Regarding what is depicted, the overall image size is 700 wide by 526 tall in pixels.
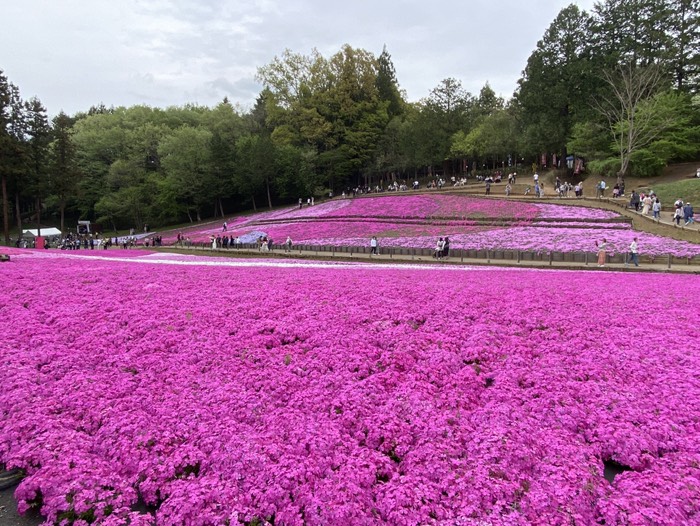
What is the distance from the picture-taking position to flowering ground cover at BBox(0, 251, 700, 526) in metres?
3.78

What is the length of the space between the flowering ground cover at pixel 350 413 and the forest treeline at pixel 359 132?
4303 cm

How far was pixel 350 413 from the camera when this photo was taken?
205 inches

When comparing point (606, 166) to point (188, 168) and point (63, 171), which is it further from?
point (63, 171)

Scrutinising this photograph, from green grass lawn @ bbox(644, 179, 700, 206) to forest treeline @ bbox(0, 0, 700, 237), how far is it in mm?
4784

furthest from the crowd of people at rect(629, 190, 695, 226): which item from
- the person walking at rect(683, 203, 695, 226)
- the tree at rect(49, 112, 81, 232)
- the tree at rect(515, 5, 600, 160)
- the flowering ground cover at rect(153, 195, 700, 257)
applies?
the tree at rect(49, 112, 81, 232)

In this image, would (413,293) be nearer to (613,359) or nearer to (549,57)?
(613,359)

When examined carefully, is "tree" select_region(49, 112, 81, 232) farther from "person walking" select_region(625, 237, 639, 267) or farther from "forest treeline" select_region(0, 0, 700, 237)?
"person walking" select_region(625, 237, 639, 267)

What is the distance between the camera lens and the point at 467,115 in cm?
6581

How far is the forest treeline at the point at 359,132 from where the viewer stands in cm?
4756

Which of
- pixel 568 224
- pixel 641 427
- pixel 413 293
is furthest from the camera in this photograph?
pixel 568 224

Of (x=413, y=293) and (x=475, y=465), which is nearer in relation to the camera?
(x=475, y=465)

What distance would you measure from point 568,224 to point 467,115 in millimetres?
38747

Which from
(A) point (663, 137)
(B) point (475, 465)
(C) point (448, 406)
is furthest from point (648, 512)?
(A) point (663, 137)

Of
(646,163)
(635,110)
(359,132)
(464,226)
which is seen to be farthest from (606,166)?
(359,132)
